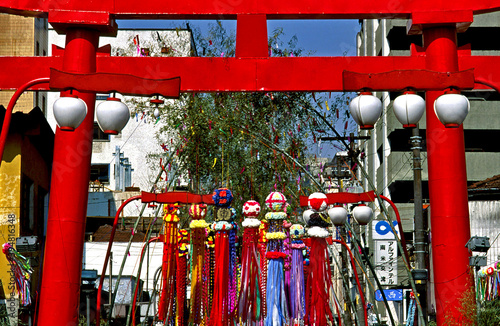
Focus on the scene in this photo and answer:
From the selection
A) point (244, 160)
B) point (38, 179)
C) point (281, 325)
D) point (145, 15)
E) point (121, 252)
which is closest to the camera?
point (145, 15)

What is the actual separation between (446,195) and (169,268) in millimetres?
4537

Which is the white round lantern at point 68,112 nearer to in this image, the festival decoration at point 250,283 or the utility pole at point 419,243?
the festival decoration at point 250,283

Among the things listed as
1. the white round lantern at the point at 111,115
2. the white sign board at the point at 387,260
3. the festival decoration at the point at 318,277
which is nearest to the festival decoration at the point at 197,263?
the festival decoration at the point at 318,277

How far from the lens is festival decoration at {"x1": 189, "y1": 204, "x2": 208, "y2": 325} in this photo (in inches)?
436

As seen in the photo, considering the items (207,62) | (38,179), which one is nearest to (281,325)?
(207,62)

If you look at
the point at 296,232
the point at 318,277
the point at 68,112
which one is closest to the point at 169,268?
the point at 296,232

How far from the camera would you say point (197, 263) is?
37.0 feet

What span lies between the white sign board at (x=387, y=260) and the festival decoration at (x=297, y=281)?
44.8ft

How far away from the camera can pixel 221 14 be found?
9617mm

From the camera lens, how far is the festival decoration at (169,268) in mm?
11522

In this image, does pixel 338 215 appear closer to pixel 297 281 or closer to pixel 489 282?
pixel 297 281

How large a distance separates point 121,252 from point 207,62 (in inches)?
876

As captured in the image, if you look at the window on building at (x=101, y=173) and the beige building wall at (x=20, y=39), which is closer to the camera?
the beige building wall at (x=20, y=39)

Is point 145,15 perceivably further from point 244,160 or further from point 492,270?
point 244,160
